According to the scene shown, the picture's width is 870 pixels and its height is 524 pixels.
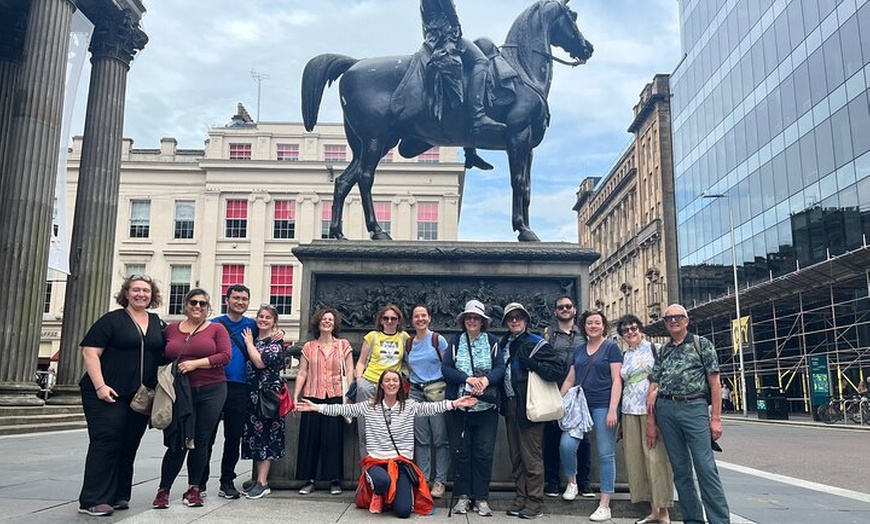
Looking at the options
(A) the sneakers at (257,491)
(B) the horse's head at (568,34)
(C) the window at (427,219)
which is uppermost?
(C) the window at (427,219)

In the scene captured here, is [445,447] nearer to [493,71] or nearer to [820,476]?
[493,71]

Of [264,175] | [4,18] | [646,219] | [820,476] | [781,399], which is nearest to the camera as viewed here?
[820,476]

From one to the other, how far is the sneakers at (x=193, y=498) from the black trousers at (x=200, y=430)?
0.07 metres

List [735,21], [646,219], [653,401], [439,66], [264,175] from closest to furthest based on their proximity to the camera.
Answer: [653,401] < [439,66] < [735,21] < [264,175] < [646,219]

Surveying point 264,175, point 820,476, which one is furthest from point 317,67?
point 264,175

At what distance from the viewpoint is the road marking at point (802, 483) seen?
320 inches

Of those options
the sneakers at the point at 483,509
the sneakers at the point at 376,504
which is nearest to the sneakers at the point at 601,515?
the sneakers at the point at 483,509

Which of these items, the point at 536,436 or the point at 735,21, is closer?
the point at 536,436

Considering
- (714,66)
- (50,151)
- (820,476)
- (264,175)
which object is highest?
(714,66)

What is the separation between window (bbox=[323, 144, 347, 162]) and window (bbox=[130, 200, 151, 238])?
12.0 metres

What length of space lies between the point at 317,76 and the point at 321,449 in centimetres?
477

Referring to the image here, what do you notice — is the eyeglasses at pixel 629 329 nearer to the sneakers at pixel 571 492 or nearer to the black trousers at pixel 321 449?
the sneakers at pixel 571 492

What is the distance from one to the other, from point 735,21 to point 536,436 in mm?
43182

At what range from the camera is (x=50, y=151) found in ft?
54.1
